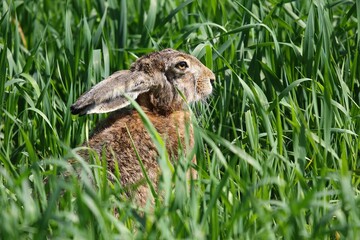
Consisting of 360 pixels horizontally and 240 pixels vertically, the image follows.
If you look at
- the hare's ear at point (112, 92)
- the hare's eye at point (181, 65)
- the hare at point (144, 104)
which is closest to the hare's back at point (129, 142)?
the hare at point (144, 104)

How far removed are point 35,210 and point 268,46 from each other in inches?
97.7

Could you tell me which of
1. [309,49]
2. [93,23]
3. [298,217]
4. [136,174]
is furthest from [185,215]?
[93,23]

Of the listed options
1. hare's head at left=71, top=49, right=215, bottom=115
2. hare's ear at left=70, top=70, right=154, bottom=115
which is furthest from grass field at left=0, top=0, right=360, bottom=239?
hare's ear at left=70, top=70, right=154, bottom=115

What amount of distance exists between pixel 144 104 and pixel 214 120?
43cm

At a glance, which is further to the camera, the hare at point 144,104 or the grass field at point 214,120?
the hare at point 144,104

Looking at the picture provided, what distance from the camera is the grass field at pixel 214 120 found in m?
3.77

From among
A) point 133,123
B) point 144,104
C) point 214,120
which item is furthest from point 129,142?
point 214,120

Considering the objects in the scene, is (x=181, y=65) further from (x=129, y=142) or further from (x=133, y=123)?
(x=129, y=142)

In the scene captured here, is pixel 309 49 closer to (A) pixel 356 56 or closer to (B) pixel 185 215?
(A) pixel 356 56

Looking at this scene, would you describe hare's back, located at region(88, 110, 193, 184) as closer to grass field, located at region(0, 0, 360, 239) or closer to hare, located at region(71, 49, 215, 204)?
hare, located at region(71, 49, 215, 204)

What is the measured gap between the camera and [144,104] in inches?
228

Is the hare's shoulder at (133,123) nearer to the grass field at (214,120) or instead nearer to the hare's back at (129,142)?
the hare's back at (129,142)

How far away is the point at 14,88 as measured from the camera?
18.9ft

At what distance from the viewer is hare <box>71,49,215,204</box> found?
514cm
